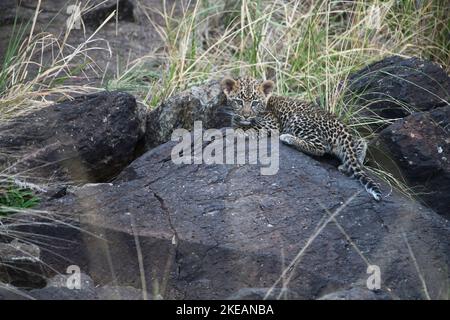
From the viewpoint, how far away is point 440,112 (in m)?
8.93

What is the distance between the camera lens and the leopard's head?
9.32m

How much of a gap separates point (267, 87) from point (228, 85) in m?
0.38

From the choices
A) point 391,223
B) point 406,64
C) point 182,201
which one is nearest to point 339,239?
point 391,223

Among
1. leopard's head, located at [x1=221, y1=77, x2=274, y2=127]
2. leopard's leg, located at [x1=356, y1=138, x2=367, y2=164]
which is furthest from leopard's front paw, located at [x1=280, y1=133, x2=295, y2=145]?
leopard's head, located at [x1=221, y1=77, x2=274, y2=127]

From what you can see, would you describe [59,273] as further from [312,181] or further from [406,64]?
[406,64]

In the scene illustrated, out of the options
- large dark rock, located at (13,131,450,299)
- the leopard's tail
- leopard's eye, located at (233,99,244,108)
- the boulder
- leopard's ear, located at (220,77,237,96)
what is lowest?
the boulder

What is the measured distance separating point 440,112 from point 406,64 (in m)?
0.92

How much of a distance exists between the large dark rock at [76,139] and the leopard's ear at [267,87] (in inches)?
52.5

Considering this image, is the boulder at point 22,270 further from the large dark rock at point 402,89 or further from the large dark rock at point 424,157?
the large dark rock at point 402,89

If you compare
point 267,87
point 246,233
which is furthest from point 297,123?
point 246,233

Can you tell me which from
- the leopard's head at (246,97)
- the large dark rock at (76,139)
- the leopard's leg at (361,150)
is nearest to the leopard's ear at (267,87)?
the leopard's head at (246,97)

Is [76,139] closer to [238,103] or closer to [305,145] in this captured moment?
[238,103]

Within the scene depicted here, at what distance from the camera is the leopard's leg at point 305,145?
28.2ft

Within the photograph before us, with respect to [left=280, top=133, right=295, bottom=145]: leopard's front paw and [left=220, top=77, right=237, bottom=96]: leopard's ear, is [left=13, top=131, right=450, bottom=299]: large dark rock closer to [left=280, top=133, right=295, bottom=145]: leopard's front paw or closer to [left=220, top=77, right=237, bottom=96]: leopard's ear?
[left=280, top=133, right=295, bottom=145]: leopard's front paw
